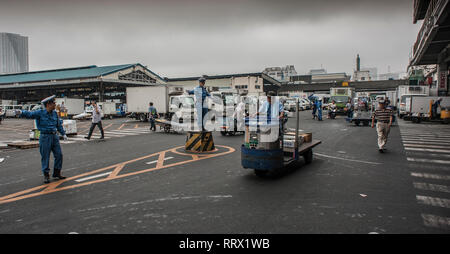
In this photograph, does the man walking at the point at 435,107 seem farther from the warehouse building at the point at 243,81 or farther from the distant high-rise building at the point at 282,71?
the distant high-rise building at the point at 282,71

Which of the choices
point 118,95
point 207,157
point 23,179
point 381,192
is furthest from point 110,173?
point 118,95

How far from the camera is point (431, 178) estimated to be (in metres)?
6.98

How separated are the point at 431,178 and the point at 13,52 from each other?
295ft

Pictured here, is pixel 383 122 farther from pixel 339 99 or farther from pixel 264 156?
pixel 339 99

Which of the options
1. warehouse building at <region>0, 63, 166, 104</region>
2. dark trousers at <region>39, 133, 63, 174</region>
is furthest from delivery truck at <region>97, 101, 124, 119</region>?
dark trousers at <region>39, 133, 63, 174</region>

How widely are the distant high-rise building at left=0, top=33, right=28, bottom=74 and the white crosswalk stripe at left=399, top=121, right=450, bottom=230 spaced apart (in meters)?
76.4

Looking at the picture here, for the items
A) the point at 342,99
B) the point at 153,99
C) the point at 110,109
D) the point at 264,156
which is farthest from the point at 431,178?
the point at 110,109

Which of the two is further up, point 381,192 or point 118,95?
point 118,95

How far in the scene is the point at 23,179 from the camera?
7.21 meters

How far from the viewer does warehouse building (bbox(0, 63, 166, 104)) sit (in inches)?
1617

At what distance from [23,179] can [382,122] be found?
38.3 feet

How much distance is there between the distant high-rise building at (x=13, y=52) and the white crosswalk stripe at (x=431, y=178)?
76.4 meters

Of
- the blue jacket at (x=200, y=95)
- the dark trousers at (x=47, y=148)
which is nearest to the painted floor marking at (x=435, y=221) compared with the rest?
the blue jacket at (x=200, y=95)
